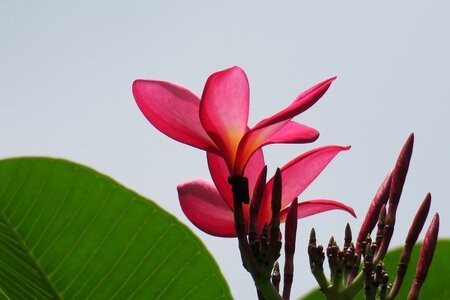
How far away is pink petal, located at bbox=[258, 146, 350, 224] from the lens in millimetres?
999

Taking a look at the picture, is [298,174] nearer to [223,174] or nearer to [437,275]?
[223,174]

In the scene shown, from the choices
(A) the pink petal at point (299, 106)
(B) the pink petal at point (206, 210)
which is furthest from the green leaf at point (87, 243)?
(A) the pink petal at point (299, 106)

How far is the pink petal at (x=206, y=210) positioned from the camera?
1012 millimetres

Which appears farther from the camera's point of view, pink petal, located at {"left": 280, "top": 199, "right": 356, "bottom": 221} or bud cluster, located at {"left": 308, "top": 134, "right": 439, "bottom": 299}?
pink petal, located at {"left": 280, "top": 199, "right": 356, "bottom": 221}

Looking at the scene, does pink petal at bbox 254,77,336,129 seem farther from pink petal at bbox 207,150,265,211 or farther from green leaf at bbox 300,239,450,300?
green leaf at bbox 300,239,450,300

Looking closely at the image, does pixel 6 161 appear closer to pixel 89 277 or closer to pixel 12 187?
pixel 12 187

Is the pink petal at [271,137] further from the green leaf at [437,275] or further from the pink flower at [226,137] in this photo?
the green leaf at [437,275]

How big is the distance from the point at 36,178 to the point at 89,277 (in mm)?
152

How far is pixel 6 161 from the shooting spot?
91 centimetres

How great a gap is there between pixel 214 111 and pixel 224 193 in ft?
0.39

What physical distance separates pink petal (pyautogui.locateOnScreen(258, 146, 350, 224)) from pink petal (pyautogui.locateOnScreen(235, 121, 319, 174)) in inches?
0.9

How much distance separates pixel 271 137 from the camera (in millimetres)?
1022

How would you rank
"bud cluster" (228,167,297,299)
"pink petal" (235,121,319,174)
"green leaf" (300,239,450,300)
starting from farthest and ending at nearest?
"green leaf" (300,239,450,300), "pink petal" (235,121,319,174), "bud cluster" (228,167,297,299)

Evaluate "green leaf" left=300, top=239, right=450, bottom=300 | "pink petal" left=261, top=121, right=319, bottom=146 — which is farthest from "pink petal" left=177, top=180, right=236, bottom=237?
"green leaf" left=300, top=239, right=450, bottom=300
